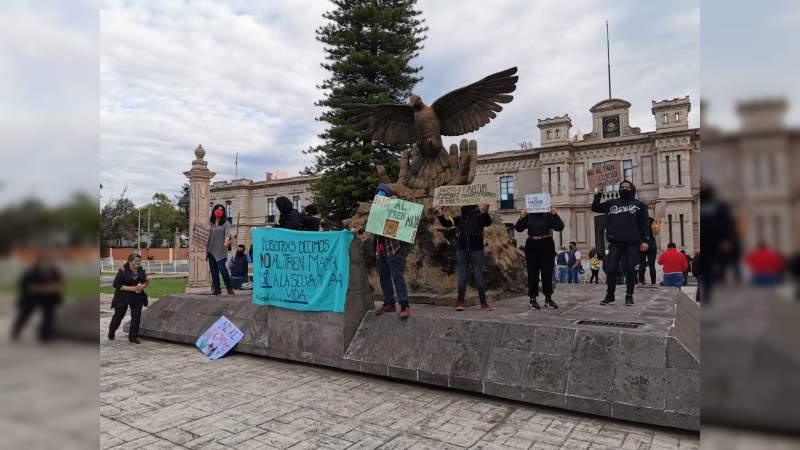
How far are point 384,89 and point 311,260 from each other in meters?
16.7

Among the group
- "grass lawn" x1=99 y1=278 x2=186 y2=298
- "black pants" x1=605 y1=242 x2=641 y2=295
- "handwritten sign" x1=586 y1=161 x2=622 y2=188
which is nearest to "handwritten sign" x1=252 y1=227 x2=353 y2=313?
"black pants" x1=605 y1=242 x2=641 y2=295

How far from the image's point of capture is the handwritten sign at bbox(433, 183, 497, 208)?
6098mm

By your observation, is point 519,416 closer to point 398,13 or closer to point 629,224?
point 629,224

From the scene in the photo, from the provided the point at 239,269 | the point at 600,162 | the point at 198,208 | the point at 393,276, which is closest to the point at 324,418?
the point at 393,276

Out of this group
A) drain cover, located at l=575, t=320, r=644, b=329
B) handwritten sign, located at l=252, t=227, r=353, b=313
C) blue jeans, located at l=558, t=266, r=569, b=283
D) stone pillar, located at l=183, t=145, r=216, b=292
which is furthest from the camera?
stone pillar, located at l=183, t=145, r=216, b=292

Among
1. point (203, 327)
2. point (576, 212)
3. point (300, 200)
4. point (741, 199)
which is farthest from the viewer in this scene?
point (300, 200)

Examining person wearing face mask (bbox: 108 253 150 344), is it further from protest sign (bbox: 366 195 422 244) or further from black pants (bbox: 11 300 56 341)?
black pants (bbox: 11 300 56 341)

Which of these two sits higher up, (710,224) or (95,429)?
Answer: (710,224)

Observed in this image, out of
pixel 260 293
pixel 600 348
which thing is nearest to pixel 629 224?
pixel 600 348

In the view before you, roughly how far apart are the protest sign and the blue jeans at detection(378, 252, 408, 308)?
0.28m

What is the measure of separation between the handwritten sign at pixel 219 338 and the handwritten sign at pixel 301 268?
63cm

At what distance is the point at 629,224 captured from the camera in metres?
5.95

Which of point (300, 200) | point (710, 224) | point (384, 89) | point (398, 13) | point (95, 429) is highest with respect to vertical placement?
point (398, 13)

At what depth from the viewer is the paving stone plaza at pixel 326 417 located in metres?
3.59
